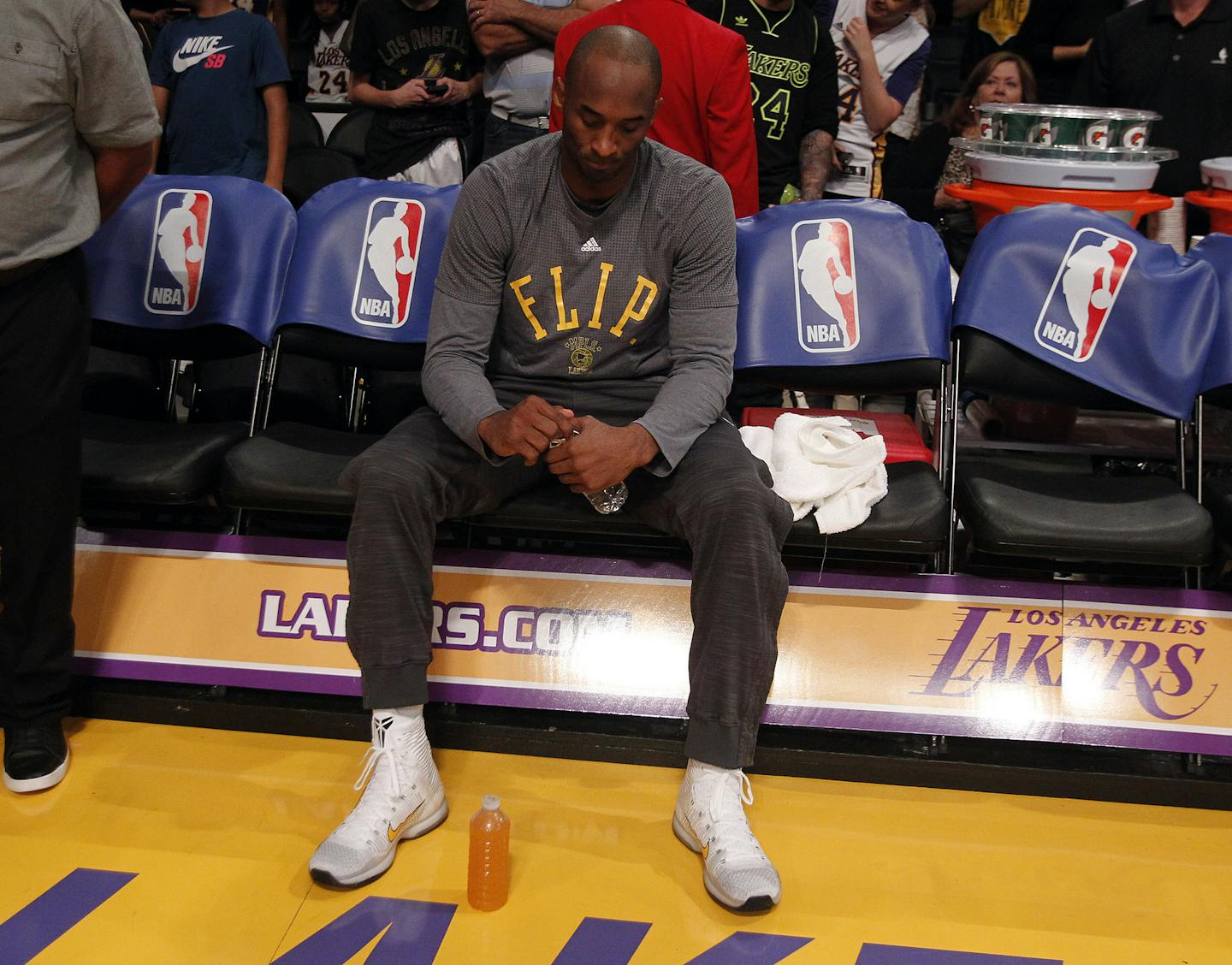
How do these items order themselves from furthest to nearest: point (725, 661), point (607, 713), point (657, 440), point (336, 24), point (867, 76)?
point (336, 24)
point (867, 76)
point (607, 713)
point (657, 440)
point (725, 661)

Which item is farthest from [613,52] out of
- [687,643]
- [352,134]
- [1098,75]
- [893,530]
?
[352,134]

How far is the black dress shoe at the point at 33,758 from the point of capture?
282cm

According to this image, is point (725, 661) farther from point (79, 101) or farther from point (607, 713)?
point (79, 101)

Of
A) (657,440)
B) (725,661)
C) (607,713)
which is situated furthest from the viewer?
(607,713)

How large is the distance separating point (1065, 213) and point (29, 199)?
2.56 m

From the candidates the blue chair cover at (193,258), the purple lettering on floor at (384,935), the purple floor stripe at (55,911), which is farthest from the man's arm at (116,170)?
the purple lettering on floor at (384,935)

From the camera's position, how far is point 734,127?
3727 mm

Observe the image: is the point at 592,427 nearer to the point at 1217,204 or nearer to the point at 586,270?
the point at 586,270

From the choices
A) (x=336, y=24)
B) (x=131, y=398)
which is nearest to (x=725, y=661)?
(x=131, y=398)

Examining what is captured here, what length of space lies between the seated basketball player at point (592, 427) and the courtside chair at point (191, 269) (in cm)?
83

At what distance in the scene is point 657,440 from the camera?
107 inches

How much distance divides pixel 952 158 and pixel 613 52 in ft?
8.33

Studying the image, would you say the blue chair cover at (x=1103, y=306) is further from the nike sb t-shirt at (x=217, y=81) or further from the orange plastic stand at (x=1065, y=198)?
the nike sb t-shirt at (x=217, y=81)

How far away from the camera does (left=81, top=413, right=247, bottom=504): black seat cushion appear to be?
3.10 m
